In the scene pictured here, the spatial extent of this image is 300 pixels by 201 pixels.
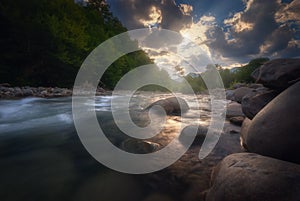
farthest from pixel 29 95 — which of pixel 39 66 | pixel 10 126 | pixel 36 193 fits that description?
pixel 36 193

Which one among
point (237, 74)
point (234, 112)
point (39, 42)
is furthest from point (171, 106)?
point (237, 74)

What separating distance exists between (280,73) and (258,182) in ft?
6.21

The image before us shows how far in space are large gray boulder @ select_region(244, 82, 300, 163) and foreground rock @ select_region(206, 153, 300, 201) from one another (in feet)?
0.97

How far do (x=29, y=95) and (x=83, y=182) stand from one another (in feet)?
35.2

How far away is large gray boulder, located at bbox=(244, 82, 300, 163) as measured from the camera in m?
1.61

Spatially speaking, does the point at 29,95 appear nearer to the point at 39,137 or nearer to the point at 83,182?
the point at 39,137

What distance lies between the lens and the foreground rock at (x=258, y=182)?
3.84 ft

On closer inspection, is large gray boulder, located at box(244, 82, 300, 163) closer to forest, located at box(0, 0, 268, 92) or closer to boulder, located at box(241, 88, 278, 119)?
boulder, located at box(241, 88, 278, 119)

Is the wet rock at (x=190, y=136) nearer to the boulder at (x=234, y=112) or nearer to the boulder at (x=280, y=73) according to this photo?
the boulder at (x=280, y=73)

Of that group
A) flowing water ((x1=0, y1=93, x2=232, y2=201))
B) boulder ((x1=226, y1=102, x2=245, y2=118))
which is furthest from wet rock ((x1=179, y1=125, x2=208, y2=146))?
boulder ((x1=226, y1=102, x2=245, y2=118))

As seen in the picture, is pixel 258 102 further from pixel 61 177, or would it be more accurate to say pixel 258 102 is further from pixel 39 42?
pixel 39 42

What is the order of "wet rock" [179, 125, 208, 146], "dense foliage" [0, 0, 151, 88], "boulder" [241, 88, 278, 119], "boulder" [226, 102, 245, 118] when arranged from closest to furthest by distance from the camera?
"boulder" [241, 88, 278, 119], "wet rock" [179, 125, 208, 146], "boulder" [226, 102, 245, 118], "dense foliage" [0, 0, 151, 88]

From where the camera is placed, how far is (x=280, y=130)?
173cm

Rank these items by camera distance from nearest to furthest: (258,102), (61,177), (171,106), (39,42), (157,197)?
(157,197) < (61,177) < (258,102) < (171,106) < (39,42)
